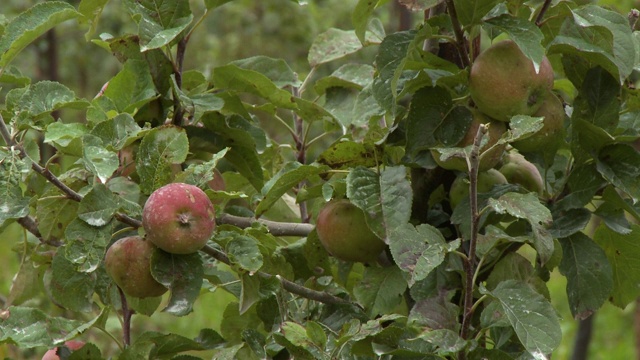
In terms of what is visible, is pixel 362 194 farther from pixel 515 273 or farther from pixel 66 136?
pixel 66 136

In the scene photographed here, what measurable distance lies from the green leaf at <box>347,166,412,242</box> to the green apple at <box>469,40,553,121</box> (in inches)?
5.7

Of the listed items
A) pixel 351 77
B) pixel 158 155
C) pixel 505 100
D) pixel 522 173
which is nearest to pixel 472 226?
pixel 505 100

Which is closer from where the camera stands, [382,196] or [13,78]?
[382,196]

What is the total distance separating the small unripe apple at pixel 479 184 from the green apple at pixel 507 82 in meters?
0.11

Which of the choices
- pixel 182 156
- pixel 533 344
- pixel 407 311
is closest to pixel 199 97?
pixel 182 156

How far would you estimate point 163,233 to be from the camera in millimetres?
1096

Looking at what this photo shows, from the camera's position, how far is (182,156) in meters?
1.17

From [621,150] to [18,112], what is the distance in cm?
83

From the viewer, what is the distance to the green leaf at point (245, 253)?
44.1 inches

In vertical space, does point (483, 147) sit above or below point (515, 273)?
above

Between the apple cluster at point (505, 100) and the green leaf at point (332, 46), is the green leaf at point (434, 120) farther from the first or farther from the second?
the green leaf at point (332, 46)

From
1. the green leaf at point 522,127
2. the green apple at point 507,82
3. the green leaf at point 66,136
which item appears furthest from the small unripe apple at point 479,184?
the green leaf at point 66,136

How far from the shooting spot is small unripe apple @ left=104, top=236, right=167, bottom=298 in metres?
1.15

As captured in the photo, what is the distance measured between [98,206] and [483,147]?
0.50 m
